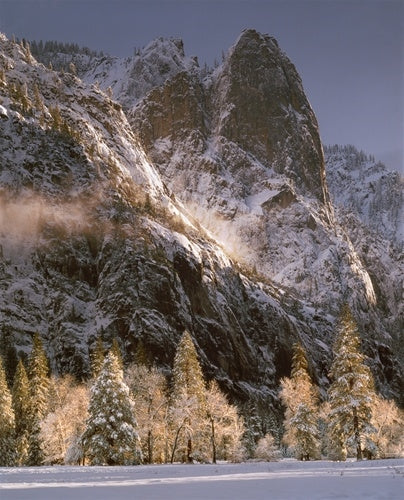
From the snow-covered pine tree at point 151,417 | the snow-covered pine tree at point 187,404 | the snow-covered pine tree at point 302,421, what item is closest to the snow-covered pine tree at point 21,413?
the snow-covered pine tree at point 151,417

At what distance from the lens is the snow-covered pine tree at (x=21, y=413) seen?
200 ft

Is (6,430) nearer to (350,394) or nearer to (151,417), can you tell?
(151,417)

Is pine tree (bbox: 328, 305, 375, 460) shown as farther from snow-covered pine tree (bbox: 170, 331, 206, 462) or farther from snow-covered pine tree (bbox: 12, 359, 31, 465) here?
snow-covered pine tree (bbox: 12, 359, 31, 465)

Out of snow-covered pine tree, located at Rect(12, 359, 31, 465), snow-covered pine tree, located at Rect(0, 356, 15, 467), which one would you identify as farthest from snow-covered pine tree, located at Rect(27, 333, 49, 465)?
snow-covered pine tree, located at Rect(0, 356, 15, 467)

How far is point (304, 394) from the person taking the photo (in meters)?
56.3

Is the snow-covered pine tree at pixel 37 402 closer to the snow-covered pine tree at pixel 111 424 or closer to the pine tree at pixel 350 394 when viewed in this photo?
the snow-covered pine tree at pixel 111 424

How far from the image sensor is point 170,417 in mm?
51375

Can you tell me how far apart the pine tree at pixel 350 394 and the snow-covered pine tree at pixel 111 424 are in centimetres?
1725

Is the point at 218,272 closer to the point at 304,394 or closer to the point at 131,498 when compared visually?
the point at 304,394

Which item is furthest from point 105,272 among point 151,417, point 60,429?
point 151,417

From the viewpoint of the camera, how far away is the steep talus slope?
5177 inches

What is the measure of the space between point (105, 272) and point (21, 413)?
270 feet

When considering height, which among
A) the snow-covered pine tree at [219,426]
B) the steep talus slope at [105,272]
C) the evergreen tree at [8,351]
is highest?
the steep talus slope at [105,272]

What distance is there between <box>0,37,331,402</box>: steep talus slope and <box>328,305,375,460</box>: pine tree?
271 feet
